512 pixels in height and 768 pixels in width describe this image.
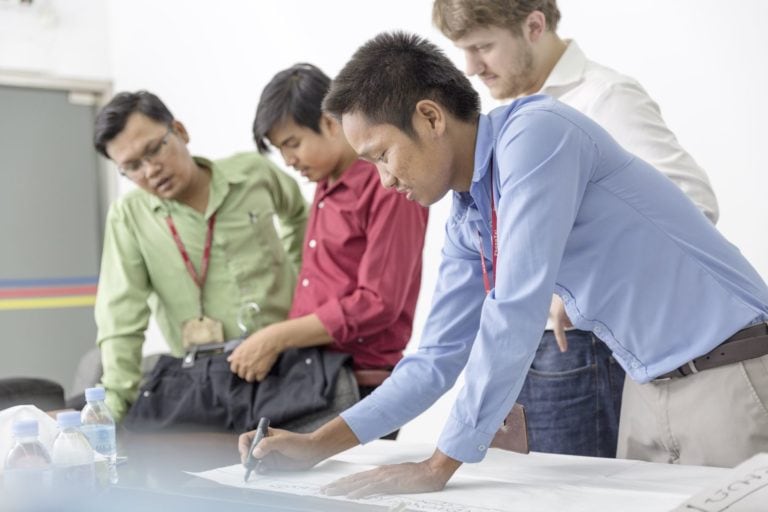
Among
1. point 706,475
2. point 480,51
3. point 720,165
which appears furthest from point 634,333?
point 720,165

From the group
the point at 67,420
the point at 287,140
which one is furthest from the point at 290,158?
the point at 67,420

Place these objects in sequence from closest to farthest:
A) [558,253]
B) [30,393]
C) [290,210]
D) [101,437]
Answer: [558,253] → [101,437] → [290,210] → [30,393]

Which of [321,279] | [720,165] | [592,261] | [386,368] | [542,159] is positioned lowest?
[386,368]

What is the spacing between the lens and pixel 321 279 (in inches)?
90.7

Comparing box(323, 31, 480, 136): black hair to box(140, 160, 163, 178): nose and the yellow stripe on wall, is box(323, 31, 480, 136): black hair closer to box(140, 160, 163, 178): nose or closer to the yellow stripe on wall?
box(140, 160, 163, 178): nose

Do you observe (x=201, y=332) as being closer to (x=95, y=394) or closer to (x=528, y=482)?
(x=95, y=394)

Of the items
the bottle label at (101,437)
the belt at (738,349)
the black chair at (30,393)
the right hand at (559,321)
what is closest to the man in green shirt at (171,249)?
the black chair at (30,393)

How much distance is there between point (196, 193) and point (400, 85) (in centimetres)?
122

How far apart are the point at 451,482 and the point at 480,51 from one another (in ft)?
3.09

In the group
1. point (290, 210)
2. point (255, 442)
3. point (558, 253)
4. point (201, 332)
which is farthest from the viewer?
point (290, 210)

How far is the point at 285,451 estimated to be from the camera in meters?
1.59

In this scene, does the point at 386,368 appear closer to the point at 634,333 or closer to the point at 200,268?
the point at 200,268

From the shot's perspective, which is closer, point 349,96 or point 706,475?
point 706,475

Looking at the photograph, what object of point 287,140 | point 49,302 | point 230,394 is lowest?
point 49,302
